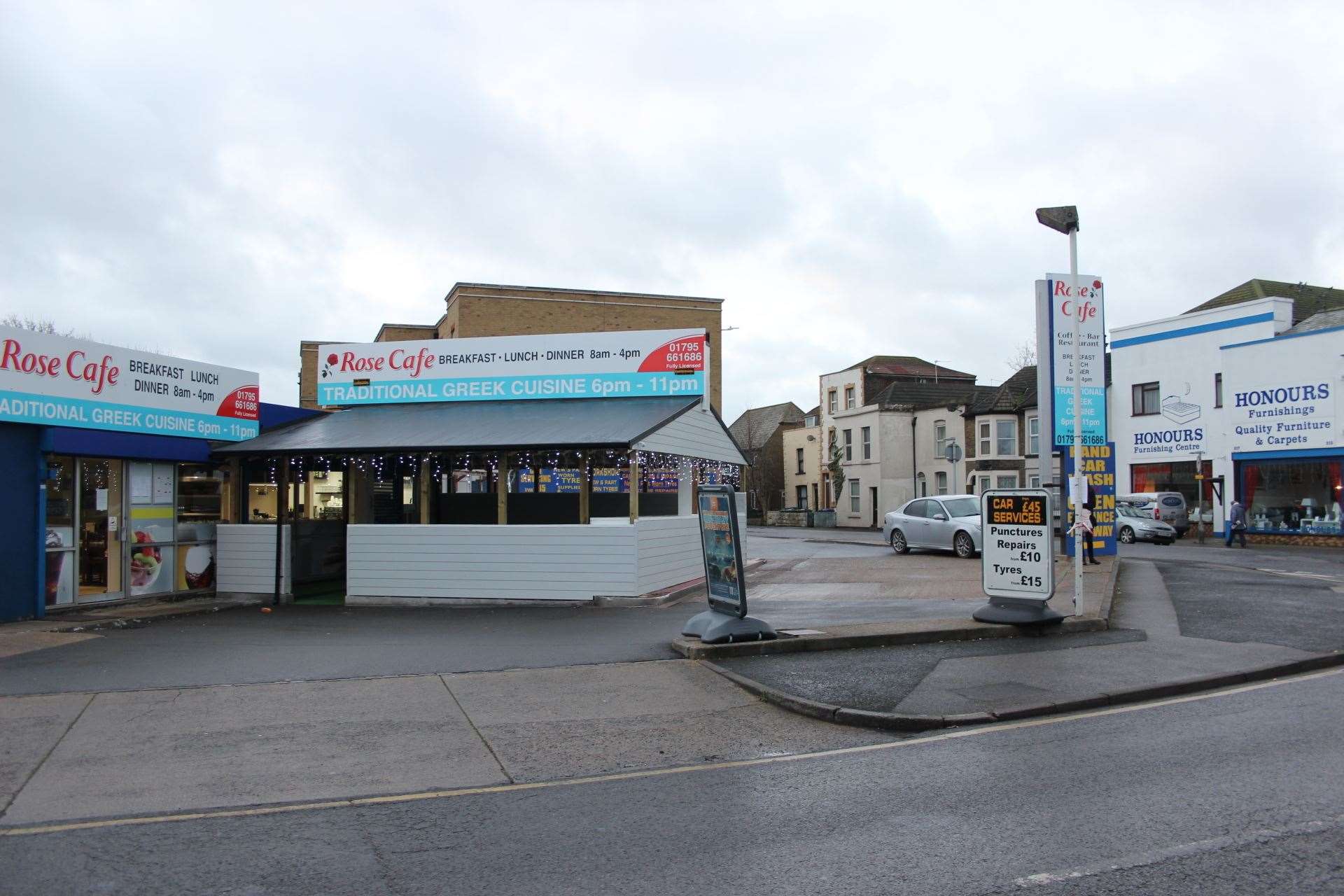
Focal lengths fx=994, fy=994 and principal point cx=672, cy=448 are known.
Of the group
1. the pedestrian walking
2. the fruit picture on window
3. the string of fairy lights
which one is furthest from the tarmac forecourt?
the pedestrian walking

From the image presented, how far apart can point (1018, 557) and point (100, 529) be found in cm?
1444

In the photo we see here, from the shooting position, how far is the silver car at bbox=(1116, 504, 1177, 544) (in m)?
31.6

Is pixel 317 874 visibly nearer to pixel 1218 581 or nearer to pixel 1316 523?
pixel 1218 581

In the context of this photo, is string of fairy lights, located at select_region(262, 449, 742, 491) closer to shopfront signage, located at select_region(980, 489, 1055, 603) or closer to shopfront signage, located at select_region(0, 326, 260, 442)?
shopfront signage, located at select_region(0, 326, 260, 442)

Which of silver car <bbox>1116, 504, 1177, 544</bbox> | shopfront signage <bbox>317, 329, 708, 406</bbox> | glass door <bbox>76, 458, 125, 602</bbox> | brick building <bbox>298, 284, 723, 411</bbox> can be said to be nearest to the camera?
glass door <bbox>76, 458, 125, 602</bbox>

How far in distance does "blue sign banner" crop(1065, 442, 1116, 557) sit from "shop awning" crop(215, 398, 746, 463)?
787 centimetres

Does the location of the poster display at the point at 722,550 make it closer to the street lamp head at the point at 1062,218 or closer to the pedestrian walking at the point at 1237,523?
the street lamp head at the point at 1062,218

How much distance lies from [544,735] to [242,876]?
3.06 metres

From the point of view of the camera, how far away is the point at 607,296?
38906 millimetres

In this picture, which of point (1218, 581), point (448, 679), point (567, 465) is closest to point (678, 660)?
point (448, 679)

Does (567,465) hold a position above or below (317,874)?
above

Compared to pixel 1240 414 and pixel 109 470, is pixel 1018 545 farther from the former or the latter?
pixel 1240 414

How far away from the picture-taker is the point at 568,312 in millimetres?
38719

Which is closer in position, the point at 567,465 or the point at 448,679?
the point at 448,679
